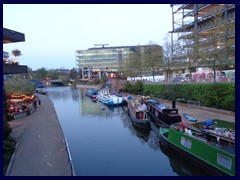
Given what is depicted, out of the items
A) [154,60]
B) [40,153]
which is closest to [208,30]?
[154,60]

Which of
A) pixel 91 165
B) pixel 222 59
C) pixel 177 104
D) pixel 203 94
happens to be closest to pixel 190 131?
pixel 91 165

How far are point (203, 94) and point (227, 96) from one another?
12.6ft

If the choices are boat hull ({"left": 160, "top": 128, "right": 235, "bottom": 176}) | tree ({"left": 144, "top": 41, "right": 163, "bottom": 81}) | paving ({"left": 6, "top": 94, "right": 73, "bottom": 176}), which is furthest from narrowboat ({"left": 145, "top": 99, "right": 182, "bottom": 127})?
tree ({"left": 144, "top": 41, "right": 163, "bottom": 81})

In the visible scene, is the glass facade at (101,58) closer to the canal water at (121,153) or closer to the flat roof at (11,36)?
the flat roof at (11,36)

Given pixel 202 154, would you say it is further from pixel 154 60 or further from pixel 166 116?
pixel 154 60

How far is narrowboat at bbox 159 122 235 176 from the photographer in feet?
34.2

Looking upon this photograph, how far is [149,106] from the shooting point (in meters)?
27.4

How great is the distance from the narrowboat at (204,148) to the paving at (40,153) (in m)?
6.36

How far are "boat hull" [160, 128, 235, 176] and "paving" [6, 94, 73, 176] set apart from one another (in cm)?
635

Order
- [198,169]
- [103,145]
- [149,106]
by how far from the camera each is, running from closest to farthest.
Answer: [198,169]
[103,145]
[149,106]

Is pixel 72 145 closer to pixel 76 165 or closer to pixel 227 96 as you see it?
pixel 76 165

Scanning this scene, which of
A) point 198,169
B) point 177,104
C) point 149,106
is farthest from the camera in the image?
point 177,104

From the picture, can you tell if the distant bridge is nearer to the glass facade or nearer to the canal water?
the glass facade

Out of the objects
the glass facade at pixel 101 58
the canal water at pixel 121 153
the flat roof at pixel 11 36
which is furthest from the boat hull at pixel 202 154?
the glass facade at pixel 101 58
